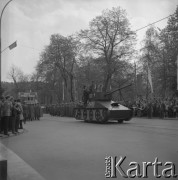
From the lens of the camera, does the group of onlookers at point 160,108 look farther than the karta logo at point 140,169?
Yes

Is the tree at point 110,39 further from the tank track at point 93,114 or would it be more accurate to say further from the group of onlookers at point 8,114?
the group of onlookers at point 8,114

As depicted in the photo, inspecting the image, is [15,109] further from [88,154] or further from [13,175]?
[13,175]

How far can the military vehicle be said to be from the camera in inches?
818

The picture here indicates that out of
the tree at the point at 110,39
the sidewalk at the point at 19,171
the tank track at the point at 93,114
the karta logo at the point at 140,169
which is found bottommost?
the sidewalk at the point at 19,171

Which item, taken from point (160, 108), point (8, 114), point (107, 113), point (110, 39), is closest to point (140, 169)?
point (8, 114)

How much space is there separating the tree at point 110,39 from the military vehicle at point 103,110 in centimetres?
1759

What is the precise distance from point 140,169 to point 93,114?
1528cm

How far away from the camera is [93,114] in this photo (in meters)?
22.2

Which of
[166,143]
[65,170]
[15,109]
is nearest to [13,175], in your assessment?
[65,170]

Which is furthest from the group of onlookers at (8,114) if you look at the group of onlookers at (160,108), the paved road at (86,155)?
the group of onlookers at (160,108)

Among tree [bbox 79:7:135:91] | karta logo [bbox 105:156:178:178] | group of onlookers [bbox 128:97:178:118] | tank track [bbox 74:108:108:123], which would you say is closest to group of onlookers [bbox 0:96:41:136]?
tank track [bbox 74:108:108:123]

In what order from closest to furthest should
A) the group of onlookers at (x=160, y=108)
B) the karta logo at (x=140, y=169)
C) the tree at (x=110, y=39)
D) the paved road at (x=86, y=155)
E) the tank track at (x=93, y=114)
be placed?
the karta logo at (x=140, y=169), the paved road at (x=86, y=155), the tank track at (x=93, y=114), the group of onlookers at (x=160, y=108), the tree at (x=110, y=39)

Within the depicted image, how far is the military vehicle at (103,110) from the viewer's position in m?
20.8

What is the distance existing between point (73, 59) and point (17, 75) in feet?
93.1
